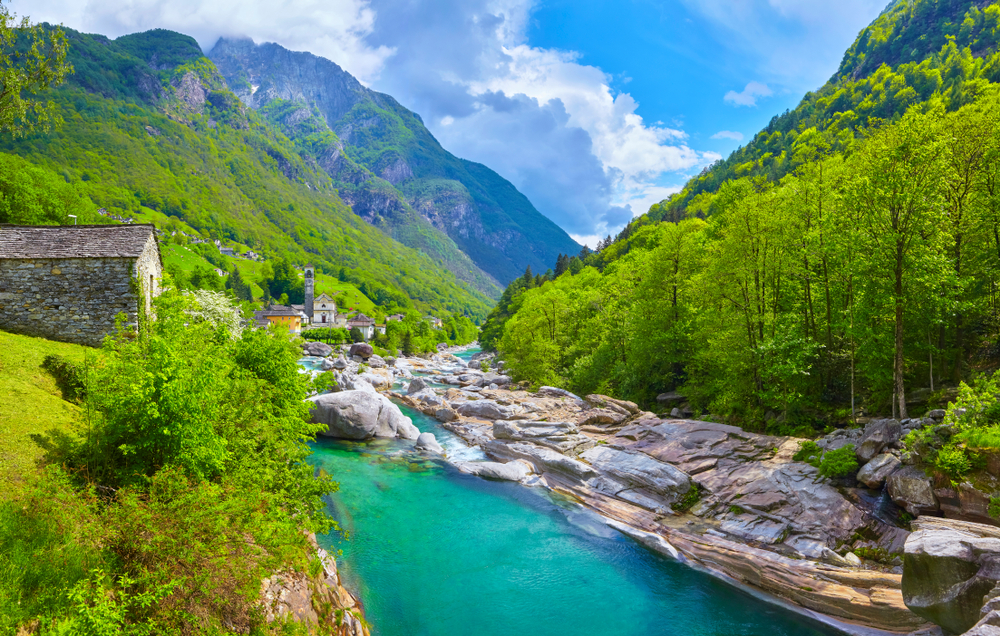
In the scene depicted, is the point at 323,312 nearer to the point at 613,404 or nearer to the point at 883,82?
the point at 613,404

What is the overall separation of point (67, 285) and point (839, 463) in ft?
105

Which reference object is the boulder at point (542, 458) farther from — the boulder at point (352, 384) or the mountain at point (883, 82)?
the mountain at point (883, 82)

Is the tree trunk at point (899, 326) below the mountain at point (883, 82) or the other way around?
below

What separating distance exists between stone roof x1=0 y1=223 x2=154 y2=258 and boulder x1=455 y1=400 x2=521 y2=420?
2741 cm

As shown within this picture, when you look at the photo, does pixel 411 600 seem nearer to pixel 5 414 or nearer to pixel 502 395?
pixel 5 414

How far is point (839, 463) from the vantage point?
716 inches

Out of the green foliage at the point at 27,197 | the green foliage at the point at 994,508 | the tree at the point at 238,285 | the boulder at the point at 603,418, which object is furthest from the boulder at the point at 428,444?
the tree at the point at 238,285

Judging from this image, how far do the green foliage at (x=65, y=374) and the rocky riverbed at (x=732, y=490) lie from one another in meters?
19.7

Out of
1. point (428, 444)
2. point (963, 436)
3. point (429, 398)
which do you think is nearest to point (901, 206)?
point (963, 436)

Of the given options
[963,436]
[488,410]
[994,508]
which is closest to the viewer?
[994,508]

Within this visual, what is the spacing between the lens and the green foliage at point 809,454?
19.7m

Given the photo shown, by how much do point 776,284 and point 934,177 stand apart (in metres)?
9.33

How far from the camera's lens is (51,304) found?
17953 mm

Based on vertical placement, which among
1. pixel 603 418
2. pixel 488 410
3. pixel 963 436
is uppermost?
pixel 963 436
